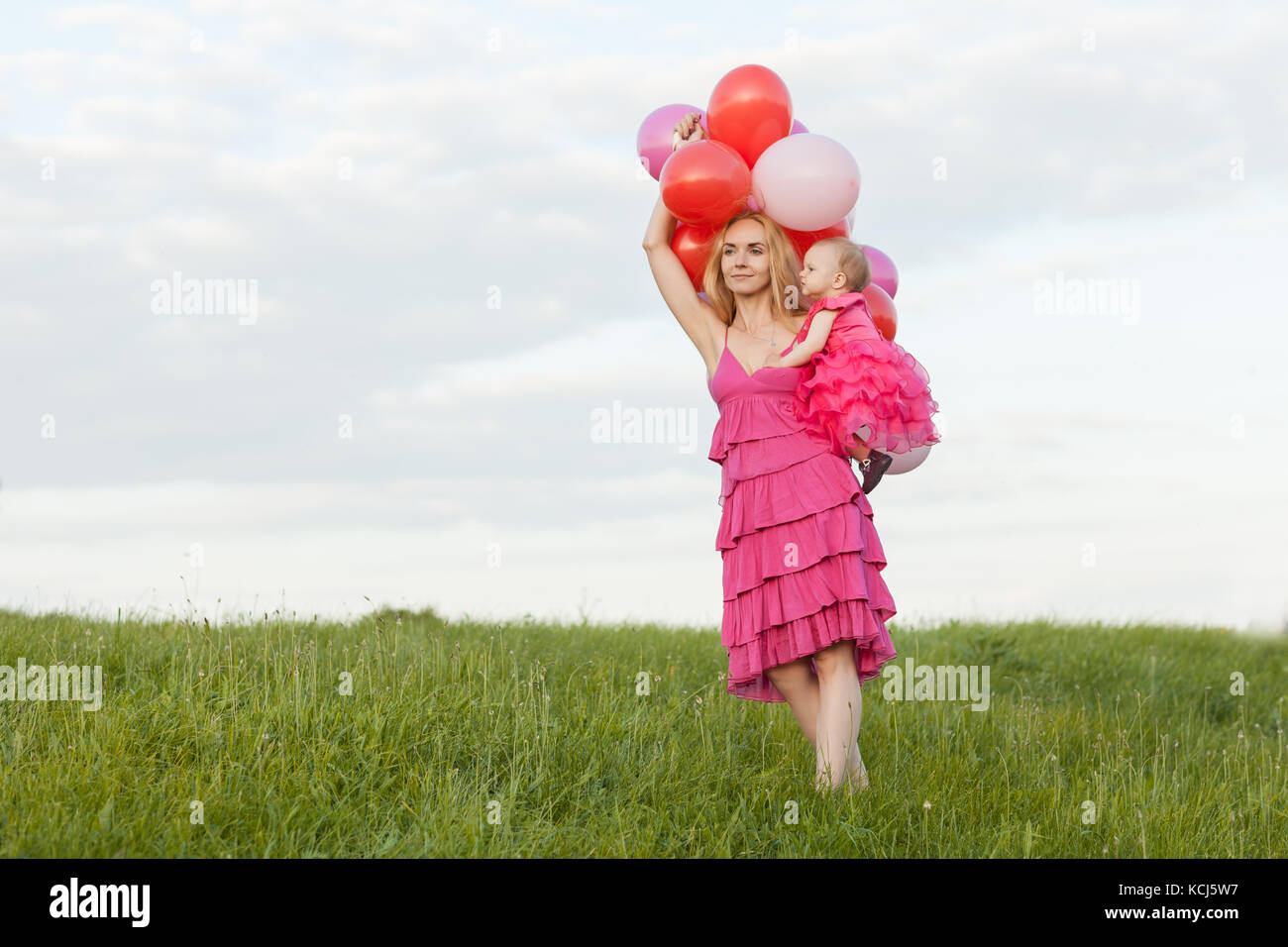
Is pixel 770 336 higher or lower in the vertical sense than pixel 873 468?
higher

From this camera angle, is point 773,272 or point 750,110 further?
point 750,110

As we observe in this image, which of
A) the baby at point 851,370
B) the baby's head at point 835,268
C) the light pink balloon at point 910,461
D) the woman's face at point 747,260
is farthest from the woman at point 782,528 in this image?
the light pink balloon at point 910,461

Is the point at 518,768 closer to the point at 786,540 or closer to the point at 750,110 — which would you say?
the point at 786,540

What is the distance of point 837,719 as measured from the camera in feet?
17.0

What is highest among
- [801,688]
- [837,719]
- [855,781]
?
[801,688]

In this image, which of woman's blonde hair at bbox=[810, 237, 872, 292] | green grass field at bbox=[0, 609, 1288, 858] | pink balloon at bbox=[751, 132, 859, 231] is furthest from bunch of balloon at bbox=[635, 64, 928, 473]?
green grass field at bbox=[0, 609, 1288, 858]

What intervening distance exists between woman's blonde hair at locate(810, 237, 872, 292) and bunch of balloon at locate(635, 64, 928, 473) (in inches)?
5.4

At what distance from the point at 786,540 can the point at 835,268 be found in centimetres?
134

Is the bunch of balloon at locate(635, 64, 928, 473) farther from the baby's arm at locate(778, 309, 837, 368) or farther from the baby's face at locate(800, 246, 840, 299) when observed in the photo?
the baby's arm at locate(778, 309, 837, 368)

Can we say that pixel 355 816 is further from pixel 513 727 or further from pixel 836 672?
pixel 836 672

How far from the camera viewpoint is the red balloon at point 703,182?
17.2 feet

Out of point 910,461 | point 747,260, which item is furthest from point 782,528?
point 747,260

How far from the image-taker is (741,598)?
534 cm
